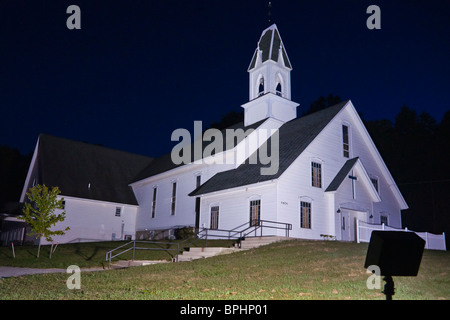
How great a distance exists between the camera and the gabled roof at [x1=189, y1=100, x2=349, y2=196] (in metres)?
23.7

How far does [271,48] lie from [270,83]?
9.74ft

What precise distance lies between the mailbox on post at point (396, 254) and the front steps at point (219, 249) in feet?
45.1

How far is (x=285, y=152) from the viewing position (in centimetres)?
2497

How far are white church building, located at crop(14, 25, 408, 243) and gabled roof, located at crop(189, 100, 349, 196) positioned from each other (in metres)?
0.10

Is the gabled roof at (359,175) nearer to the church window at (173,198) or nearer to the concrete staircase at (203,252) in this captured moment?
the concrete staircase at (203,252)

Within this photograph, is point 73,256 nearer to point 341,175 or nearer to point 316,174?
point 316,174

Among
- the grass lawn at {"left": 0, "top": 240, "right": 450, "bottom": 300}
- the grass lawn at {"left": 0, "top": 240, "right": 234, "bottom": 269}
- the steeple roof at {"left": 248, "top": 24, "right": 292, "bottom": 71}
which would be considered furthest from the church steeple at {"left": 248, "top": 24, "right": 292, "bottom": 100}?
the grass lawn at {"left": 0, "top": 240, "right": 450, "bottom": 300}

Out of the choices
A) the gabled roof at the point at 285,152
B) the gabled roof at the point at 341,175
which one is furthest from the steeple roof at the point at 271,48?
the gabled roof at the point at 341,175

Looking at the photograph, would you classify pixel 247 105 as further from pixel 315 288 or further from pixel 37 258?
pixel 315 288

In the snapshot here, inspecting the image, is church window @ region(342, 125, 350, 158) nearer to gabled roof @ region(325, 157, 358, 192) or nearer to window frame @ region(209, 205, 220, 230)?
gabled roof @ region(325, 157, 358, 192)

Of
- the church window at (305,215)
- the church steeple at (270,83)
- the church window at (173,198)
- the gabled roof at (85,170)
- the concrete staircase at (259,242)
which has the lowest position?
the concrete staircase at (259,242)

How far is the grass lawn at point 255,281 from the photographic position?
9211mm

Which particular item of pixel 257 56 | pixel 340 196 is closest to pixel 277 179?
pixel 340 196

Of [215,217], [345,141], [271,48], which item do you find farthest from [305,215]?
[271,48]
